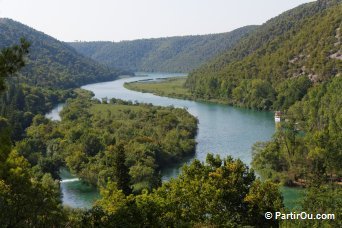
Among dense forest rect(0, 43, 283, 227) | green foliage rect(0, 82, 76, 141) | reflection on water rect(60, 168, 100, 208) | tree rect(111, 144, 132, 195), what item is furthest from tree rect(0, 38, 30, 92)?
green foliage rect(0, 82, 76, 141)

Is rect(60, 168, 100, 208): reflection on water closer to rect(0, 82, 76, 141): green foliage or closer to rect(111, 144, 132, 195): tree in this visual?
rect(111, 144, 132, 195): tree

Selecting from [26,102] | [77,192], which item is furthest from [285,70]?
[77,192]

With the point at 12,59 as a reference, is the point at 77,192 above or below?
below

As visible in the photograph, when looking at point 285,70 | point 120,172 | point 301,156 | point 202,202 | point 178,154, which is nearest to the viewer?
point 202,202

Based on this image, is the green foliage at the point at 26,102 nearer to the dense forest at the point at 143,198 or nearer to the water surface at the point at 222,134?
the water surface at the point at 222,134

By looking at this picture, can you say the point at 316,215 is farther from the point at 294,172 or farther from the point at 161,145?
the point at 161,145

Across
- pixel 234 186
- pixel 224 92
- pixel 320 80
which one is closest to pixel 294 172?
pixel 234 186

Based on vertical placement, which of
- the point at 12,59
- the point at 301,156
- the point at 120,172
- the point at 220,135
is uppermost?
the point at 12,59

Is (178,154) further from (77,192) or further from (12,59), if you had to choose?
(12,59)

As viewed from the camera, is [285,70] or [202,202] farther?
[285,70]
